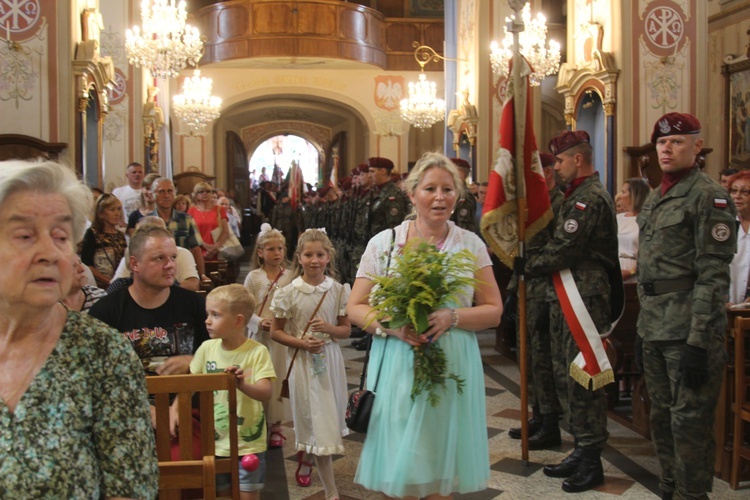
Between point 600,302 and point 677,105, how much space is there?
651cm

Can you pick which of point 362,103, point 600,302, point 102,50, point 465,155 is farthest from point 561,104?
point 600,302

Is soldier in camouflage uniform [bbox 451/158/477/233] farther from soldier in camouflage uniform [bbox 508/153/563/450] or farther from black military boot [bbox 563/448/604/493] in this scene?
black military boot [bbox 563/448/604/493]

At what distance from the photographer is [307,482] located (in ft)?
13.6

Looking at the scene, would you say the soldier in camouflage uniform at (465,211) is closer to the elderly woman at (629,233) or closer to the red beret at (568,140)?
the elderly woman at (629,233)

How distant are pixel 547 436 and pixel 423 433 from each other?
7.53 feet

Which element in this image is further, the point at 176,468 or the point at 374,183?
the point at 374,183

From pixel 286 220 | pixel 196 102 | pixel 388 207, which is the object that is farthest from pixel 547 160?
pixel 286 220

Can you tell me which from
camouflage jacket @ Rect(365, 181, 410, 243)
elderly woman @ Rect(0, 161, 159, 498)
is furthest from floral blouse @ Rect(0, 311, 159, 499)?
camouflage jacket @ Rect(365, 181, 410, 243)

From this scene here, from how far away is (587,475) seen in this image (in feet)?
13.3

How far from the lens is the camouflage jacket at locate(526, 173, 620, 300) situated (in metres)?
4.07

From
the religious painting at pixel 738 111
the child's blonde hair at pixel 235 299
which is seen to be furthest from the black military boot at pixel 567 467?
the religious painting at pixel 738 111

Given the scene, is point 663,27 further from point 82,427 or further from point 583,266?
point 82,427

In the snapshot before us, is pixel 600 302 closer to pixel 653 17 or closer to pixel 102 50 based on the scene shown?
pixel 653 17

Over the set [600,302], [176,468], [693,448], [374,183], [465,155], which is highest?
[465,155]
